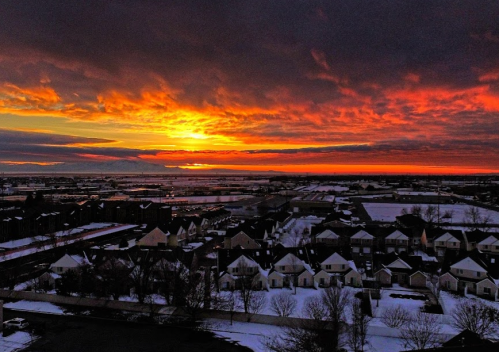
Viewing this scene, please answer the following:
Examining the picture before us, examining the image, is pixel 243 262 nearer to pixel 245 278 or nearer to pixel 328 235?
pixel 245 278

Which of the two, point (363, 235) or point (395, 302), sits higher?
point (363, 235)

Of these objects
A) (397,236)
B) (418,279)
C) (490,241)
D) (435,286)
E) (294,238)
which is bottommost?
(294,238)

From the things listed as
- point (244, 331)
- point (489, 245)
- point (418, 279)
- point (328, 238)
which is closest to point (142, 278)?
point (244, 331)

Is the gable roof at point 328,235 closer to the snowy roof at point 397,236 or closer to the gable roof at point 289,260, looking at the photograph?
the snowy roof at point 397,236

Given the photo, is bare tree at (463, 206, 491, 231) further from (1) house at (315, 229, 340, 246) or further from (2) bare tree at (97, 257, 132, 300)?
(2) bare tree at (97, 257, 132, 300)

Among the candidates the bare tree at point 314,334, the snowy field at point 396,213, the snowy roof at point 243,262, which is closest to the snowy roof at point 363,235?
the snowy roof at point 243,262

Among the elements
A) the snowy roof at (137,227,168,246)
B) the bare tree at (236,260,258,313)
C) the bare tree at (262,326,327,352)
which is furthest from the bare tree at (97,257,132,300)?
the snowy roof at (137,227,168,246)

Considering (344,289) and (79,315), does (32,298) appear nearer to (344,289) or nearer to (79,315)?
(79,315)
